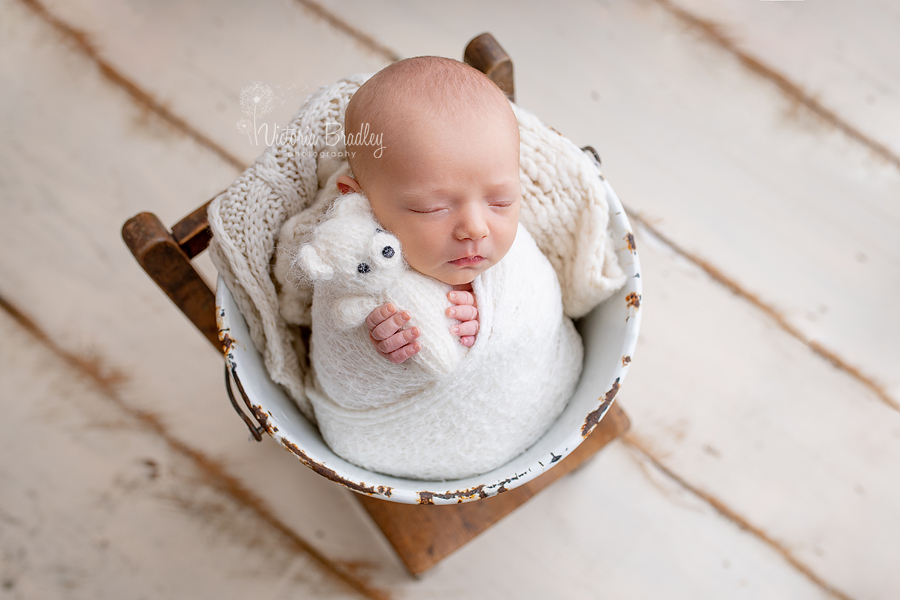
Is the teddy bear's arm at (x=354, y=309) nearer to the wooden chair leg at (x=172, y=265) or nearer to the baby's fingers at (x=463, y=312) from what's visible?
the baby's fingers at (x=463, y=312)

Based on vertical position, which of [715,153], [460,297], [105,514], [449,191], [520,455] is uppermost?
[449,191]

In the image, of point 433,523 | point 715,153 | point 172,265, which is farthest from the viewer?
point 715,153

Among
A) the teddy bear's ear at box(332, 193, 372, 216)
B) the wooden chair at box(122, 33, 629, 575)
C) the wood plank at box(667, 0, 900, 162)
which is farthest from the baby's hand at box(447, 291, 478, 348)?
the wood plank at box(667, 0, 900, 162)

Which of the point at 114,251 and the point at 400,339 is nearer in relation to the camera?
the point at 400,339

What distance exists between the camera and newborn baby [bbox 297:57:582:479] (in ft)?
1.85

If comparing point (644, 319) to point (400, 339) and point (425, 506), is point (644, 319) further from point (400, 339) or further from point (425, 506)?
point (400, 339)

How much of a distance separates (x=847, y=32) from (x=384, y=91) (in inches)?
43.5

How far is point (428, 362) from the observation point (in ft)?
1.94

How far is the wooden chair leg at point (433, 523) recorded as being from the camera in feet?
2.75

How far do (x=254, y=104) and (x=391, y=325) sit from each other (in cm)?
54

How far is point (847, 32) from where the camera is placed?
1217mm

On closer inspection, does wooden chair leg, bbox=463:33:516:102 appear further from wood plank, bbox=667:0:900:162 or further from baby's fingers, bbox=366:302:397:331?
wood plank, bbox=667:0:900:162

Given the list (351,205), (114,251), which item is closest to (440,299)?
(351,205)

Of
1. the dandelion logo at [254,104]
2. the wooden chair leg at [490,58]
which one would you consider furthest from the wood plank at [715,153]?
the wooden chair leg at [490,58]
